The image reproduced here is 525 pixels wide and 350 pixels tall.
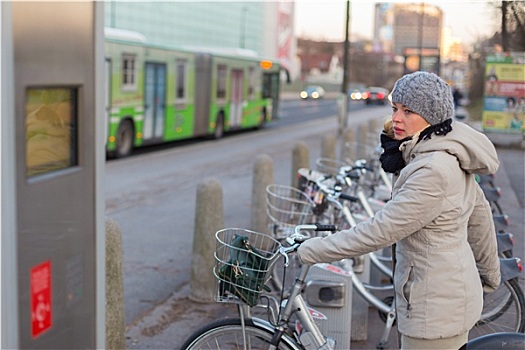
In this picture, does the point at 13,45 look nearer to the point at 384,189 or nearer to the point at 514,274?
the point at 514,274

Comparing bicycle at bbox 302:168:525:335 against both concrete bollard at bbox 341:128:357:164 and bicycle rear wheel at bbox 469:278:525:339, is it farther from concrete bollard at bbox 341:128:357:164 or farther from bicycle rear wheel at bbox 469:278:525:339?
concrete bollard at bbox 341:128:357:164

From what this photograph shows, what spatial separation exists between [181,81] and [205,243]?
1554 centimetres

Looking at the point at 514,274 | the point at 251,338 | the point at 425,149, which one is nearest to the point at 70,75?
the point at 425,149

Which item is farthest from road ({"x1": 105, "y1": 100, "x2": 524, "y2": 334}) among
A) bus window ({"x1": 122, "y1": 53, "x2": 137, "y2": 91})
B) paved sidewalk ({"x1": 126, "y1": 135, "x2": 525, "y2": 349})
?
bus window ({"x1": 122, "y1": 53, "x2": 137, "y2": 91})

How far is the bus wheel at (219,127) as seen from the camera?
82.7ft

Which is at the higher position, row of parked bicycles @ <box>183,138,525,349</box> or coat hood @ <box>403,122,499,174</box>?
coat hood @ <box>403,122,499,174</box>

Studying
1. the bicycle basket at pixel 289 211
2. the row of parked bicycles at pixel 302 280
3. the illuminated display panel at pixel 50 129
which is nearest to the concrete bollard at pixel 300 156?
the row of parked bicycles at pixel 302 280

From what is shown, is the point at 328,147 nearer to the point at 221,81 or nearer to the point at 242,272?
the point at 242,272

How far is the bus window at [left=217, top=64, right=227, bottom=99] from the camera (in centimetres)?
2462

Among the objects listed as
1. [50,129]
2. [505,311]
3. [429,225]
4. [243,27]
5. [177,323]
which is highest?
[243,27]

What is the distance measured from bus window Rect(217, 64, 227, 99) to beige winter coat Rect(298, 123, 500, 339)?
21563 millimetres

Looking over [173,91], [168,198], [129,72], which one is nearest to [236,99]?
[173,91]

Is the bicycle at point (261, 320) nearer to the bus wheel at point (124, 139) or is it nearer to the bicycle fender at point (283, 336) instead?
the bicycle fender at point (283, 336)

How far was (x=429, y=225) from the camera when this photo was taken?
316cm
